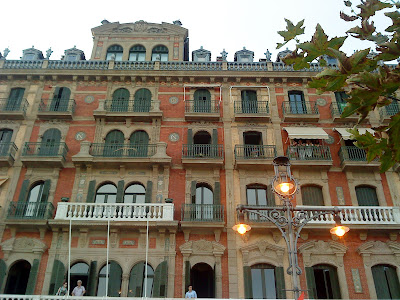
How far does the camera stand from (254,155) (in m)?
21.1

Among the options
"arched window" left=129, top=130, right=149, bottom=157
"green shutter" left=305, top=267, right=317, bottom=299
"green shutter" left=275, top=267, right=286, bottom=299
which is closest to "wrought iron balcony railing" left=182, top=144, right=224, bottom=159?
"arched window" left=129, top=130, right=149, bottom=157

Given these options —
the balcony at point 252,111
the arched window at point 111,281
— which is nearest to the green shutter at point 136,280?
the arched window at point 111,281

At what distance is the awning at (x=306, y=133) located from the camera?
21.0 m

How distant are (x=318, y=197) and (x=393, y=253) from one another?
4233 millimetres

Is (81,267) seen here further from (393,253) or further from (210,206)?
(393,253)

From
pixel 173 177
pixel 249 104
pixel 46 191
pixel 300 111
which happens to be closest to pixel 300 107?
pixel 300 111

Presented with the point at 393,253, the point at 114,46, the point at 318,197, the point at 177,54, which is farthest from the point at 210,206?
the point at 114,46

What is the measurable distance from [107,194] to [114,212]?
220 cm

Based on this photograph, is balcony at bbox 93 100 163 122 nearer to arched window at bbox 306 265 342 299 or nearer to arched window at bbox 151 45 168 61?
arched window at bbox 151 45 168 61

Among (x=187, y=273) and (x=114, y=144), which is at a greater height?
(x=114, y=144)

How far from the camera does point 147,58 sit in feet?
84.9

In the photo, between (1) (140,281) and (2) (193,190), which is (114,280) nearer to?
(1) (140,281)

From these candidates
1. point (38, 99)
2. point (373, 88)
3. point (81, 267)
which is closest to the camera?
point (373, 88)

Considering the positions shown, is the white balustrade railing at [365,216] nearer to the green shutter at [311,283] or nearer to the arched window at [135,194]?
the green shutter at [311,283]
